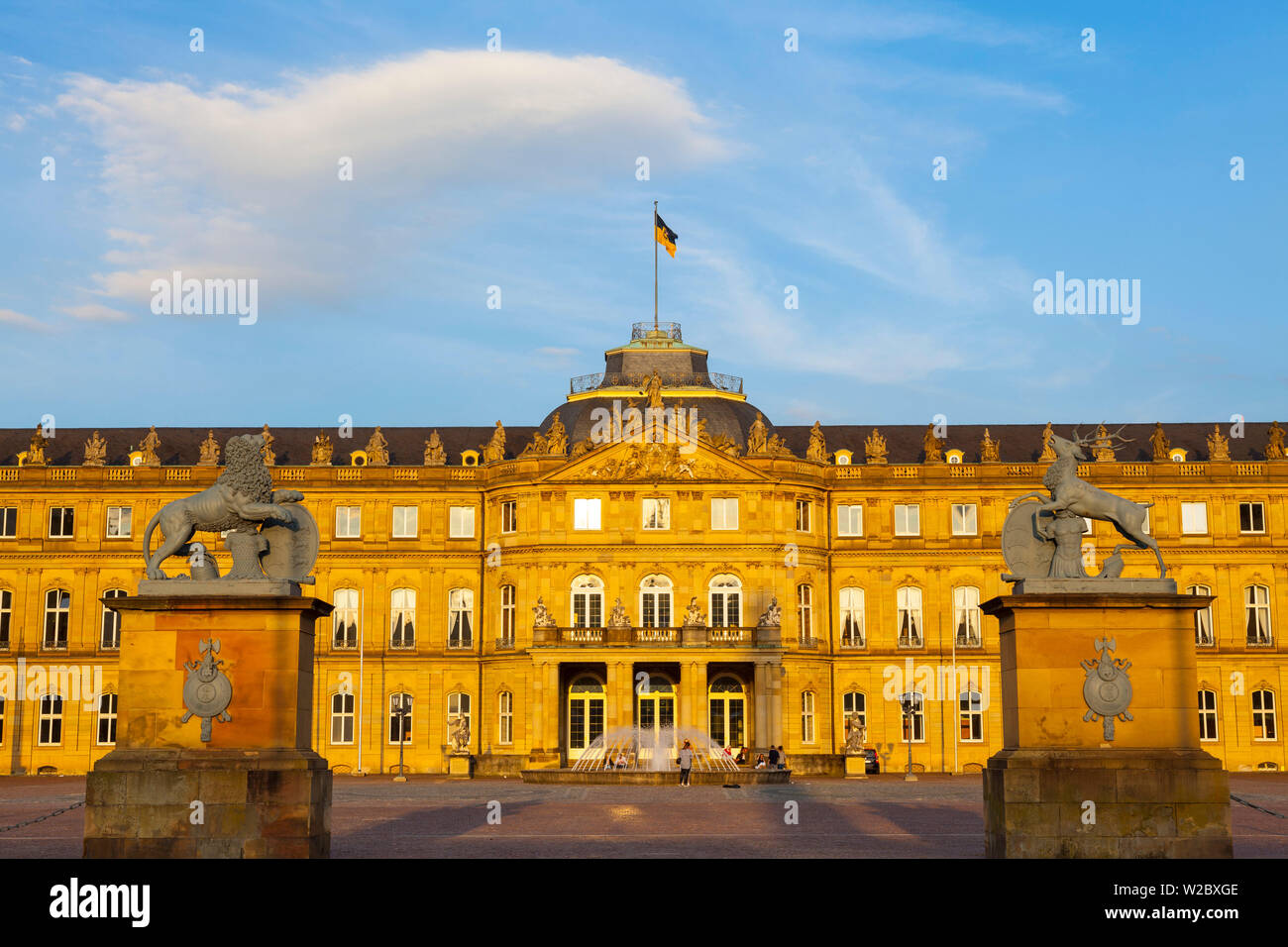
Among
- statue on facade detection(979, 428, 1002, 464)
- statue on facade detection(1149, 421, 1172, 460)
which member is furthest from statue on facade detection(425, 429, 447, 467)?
statue on facade detection(1149, 421, 1172, 460)

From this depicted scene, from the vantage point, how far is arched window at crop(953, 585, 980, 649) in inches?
3000

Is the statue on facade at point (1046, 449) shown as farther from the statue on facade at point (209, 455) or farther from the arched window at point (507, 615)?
the statue on facade at point (209, 455)

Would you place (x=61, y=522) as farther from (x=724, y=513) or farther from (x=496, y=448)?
(x=724, y=513)

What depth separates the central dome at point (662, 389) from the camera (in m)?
75.9

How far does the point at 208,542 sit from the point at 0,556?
1158 centimetres

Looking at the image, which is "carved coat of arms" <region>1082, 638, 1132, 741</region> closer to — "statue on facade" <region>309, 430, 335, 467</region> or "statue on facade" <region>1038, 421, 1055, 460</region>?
"statue on facade" <region>1038, 421, 1055, 460</region>

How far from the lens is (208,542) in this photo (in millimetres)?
73562

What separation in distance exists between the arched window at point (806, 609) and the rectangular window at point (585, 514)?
995 cm

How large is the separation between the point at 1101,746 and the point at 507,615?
52.8m

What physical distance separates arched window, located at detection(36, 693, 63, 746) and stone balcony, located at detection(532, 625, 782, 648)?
23.3m

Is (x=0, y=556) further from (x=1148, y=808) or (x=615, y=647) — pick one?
(x=1148, y=808)

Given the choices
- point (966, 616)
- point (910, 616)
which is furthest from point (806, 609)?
point (966, 616)

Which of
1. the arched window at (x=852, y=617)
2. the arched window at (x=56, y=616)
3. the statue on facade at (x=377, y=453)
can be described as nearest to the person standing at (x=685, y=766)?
the arched window at (x=852, y=617)
